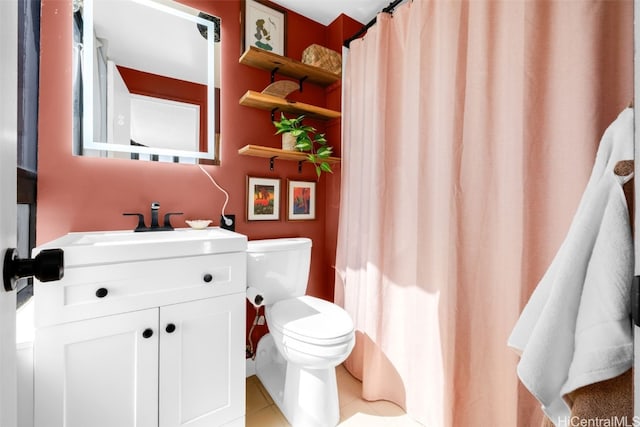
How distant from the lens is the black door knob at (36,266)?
39 cm

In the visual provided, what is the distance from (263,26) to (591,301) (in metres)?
2.04

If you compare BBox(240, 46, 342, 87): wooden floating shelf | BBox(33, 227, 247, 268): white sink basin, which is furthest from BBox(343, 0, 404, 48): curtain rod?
BBox(33, 227, 247, 268): white sink basin

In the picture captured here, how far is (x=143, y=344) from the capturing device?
3.31ft

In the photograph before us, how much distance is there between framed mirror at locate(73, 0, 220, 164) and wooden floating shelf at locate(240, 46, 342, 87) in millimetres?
217

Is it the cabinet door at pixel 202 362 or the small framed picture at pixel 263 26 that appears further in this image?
the small framed picture at pixel 263 26

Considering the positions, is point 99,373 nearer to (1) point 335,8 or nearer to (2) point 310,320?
(2) point 310,320

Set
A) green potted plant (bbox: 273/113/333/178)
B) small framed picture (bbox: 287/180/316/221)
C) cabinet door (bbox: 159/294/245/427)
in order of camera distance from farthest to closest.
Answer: small framed picture (bbox: 287/180/316/221) < green potted plant (bbox: 273/113/333/178) < cabinet door (bbox: 159/294/245/427)

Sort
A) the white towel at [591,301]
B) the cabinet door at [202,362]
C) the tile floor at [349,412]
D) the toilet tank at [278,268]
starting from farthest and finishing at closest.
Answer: the toilet tank at [278,268] → the tile floor at [349,412] → the cabinet door at [202,362] → the white towel at [591,301]

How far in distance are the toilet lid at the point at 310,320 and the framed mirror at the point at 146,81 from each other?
Result: 3.18ft

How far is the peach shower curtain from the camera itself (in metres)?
0.87

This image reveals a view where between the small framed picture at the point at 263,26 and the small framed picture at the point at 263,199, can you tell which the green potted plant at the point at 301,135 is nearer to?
the small framed picture at the point at 263,199

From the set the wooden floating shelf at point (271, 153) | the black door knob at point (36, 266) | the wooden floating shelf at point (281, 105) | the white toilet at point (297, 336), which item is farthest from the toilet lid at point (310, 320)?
the wooden floating shelf at point (281, 105)

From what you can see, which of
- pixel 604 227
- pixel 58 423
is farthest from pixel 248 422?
pixel 604 227

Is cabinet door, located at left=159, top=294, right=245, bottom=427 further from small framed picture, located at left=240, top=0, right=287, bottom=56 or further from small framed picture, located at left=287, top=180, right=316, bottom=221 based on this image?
small framed picture, located at left=240, top=0, right=287, bottom=56
